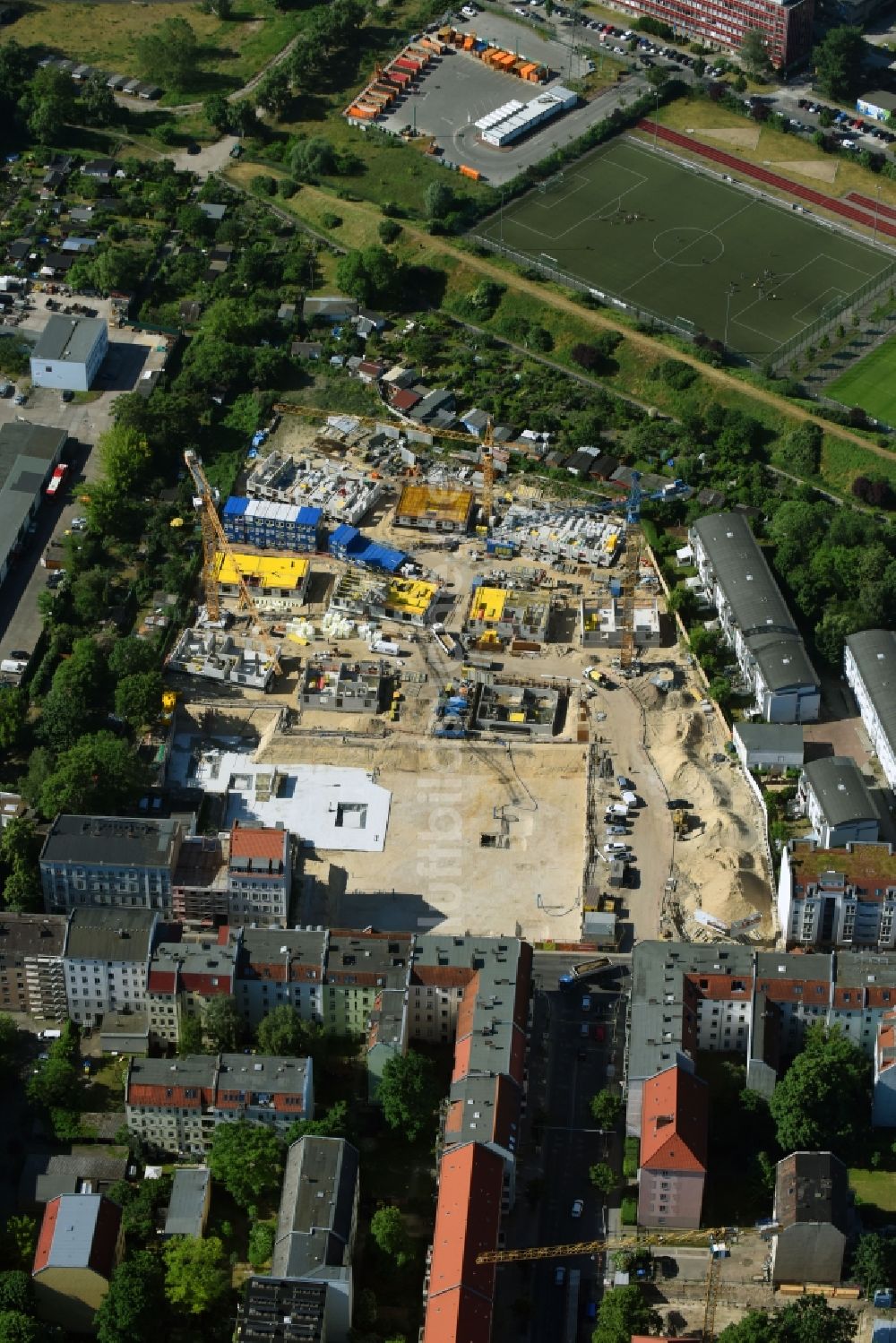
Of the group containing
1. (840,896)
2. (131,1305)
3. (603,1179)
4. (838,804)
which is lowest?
(131,1305)

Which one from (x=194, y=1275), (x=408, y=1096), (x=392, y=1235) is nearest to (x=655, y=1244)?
(x=392, y=1235)

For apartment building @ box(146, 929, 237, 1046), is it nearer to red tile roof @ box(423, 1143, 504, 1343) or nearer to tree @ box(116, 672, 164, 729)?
red tile roof @ box(423, 1143, 504, 1343)

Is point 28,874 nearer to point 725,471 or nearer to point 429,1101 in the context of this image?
point 429,1101

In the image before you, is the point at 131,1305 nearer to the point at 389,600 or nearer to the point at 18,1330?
the point at 18,1330

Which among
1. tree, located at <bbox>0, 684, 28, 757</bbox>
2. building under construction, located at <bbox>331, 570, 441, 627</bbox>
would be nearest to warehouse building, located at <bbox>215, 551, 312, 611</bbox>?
building under construction, located at <bbox>331, 570, 441, 627</bbox>

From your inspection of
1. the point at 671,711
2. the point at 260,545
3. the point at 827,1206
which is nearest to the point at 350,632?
the point at 260,545

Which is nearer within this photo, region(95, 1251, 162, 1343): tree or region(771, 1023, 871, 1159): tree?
region(95, 1251, 162, 1343): tree

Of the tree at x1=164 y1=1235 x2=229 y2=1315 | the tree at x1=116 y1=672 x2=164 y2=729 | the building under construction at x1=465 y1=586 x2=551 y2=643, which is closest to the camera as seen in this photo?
the tree at x1=164 y1=1235 x2=229 y2=1315
